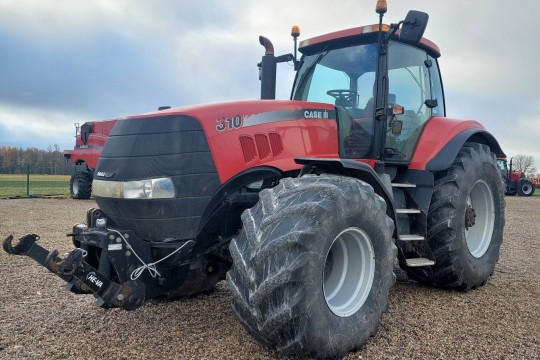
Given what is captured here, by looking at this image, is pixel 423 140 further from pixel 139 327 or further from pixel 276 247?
Result: pixel 139 327

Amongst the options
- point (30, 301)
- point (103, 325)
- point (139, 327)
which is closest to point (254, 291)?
point (139, 327)

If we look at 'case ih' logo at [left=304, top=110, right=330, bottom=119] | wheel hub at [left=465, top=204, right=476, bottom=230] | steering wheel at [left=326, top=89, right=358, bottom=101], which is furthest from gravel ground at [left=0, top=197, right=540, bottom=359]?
steering wheel at [left=326, top=89, right=358, bottom=101]

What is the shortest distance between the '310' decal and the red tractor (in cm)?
1439

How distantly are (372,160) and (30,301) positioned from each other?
3.50 m

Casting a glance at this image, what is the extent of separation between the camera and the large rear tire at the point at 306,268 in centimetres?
280

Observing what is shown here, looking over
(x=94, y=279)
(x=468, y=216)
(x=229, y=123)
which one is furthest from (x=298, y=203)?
(x=468, y=216)

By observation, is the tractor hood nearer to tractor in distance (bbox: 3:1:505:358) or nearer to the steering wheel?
tractor in distance (bbox: 3:1:505:358)

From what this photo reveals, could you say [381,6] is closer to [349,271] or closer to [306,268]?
[349,271]

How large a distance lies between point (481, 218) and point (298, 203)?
346 centimetres

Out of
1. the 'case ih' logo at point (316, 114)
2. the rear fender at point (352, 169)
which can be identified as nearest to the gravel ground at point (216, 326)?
the rear fender at point (352, 169)

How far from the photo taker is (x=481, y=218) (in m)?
5.59

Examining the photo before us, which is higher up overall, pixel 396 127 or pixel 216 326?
pixel 396 127

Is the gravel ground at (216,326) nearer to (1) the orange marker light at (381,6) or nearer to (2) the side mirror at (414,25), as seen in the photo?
(2) the side mirror at (414,25)

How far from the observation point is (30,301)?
15.1 feet
